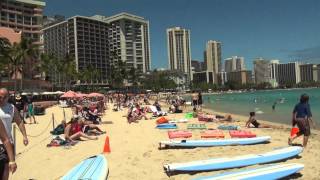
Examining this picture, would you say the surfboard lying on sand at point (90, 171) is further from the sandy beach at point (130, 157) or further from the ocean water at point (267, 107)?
the ocean water at point (267, 107)

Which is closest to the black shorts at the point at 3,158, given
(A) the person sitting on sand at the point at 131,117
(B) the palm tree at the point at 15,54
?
(A) the person sitting on sand at the point at 131,117

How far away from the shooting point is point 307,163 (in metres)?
8.71

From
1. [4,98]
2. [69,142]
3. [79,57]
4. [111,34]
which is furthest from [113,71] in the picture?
[4,98]

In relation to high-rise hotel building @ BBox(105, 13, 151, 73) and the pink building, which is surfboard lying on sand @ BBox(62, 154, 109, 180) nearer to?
the pink building

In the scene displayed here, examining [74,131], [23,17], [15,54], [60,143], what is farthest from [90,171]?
[23,17]

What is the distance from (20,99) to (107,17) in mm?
166071

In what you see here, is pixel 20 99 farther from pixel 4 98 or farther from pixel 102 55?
pixel 102 55

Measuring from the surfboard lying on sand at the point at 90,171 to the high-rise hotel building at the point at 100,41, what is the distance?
107 metres

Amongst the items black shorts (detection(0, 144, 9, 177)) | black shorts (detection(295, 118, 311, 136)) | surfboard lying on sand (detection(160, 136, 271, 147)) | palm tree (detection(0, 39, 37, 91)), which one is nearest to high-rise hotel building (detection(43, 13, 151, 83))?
palm tree (detection(0, 39, 37, 91))

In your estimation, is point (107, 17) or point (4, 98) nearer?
point (4, 98)

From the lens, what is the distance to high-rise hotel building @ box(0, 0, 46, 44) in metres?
93.9

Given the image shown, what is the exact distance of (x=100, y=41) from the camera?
142m

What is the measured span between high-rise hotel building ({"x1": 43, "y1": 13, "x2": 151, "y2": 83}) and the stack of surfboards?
107239 millimetres

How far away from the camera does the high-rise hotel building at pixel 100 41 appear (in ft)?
445
